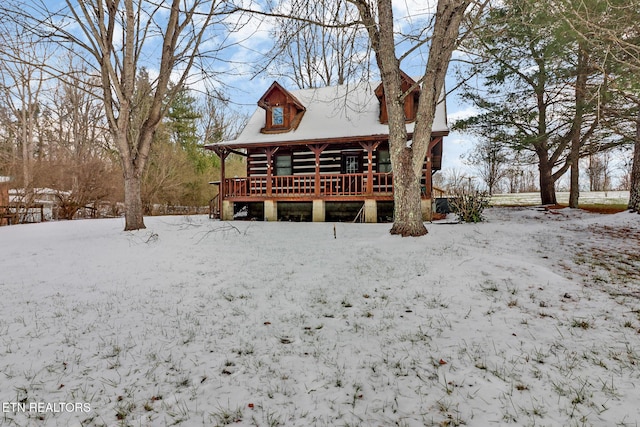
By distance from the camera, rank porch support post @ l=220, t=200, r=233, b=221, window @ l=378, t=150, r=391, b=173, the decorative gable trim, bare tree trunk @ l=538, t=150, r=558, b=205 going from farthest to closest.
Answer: bare tree trunk @ l=538, t=150, r=558, b=205
the decorative gable trim
porch support post @ l=220, t=200, r=233, b=221
window @ l=378, t=150, r=391, b=173

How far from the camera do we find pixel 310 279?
15.8 ft

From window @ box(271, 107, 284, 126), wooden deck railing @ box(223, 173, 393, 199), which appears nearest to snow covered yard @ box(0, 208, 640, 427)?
wooden deck railing @ box(223, 173, 393, 199)

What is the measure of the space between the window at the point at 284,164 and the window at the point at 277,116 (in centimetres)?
170

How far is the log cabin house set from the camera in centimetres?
1298

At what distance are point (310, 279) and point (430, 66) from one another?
6146mm

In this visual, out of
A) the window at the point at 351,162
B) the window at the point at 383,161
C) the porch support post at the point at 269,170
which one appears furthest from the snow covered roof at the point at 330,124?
the window at the point at 351,162

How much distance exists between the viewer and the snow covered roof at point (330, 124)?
12938 mm

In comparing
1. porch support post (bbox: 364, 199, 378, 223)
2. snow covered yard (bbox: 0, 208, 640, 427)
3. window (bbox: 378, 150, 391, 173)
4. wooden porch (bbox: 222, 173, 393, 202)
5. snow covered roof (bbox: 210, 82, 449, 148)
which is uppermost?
snow covered roof (bbox: 210, 82, 449, 148)

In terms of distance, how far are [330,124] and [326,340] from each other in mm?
12770

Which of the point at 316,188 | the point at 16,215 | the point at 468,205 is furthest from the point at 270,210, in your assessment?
the point at 16,215

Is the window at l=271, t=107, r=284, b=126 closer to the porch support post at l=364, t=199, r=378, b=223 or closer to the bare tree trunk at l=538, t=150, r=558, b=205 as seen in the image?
the porch support post at l=364, t=199, r=378, b=223

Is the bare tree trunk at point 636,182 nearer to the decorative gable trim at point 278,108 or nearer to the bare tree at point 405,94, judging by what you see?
the bare tree at point 405,94

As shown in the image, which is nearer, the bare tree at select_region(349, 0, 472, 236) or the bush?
the bare tree at select_region(349, 0, 472, 236)

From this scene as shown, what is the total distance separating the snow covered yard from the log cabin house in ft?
24.7
